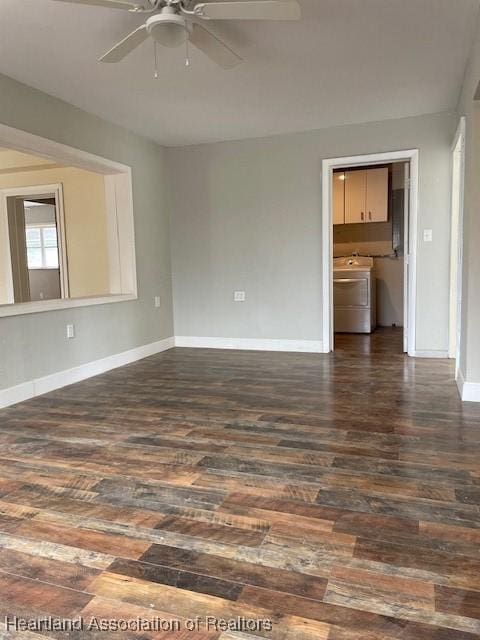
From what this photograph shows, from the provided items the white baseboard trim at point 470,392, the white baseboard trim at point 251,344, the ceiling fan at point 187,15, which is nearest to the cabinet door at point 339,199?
the white baseboard trim at point 251,344

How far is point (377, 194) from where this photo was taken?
6.48 metres

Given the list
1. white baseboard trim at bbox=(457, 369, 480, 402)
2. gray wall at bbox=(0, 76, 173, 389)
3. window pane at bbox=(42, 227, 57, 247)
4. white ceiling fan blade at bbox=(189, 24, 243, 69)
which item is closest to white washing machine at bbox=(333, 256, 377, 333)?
gray wall at bbox=(0, 76, 173, 389)

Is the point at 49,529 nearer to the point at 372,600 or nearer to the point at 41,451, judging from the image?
the point at 41,451

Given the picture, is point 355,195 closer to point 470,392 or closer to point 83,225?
point 83,225

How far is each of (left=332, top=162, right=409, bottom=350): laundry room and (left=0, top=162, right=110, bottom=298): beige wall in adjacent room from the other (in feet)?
10.1

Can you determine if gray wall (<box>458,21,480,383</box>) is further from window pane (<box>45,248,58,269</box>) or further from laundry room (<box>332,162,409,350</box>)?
window pane (<box>45,248,58,269</box>)

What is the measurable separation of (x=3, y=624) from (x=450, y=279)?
4423mm

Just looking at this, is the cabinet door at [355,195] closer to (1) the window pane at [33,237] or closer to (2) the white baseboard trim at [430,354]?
(2) the white baseboard trim at [430,354]

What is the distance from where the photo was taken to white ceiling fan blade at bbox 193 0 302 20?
6.93ft

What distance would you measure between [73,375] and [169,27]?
9.37 feet

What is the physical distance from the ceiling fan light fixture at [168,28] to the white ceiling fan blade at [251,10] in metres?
0.10

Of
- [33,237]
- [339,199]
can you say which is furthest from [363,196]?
[33,237]

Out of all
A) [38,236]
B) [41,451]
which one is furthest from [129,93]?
[38,236]

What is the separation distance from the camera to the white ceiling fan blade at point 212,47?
260 cm
